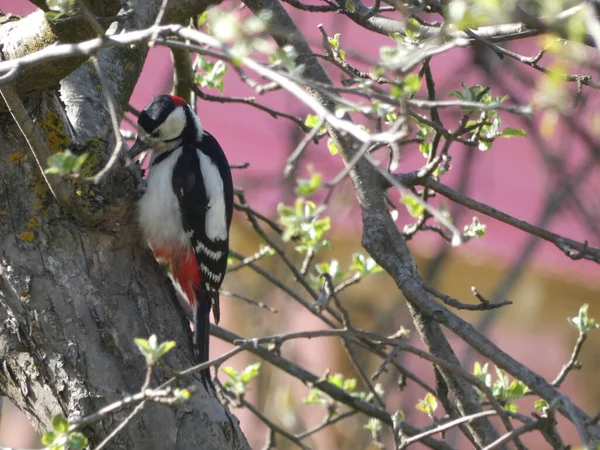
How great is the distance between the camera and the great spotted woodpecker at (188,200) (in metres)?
2.96

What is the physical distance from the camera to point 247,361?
5.98 metres

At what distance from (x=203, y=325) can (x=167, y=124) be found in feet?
2.60

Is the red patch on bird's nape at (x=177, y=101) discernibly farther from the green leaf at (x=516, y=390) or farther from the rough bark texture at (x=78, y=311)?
the green leaf at (x=516, y=390)

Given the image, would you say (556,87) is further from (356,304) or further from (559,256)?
(559,256)

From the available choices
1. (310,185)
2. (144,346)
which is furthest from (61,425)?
(310,185)

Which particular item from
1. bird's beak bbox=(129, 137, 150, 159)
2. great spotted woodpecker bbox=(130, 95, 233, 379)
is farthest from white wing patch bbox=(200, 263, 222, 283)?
bird's beak bbox=(129, 137, 150, 159)

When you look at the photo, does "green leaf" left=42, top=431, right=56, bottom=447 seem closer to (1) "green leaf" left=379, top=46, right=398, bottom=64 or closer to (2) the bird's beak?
(1) "green leaf" left=379, top=46, right=398, bottom=64

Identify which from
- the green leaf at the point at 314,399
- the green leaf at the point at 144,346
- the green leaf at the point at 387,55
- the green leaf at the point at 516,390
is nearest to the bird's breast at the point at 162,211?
the green leaf at the point at 314,399

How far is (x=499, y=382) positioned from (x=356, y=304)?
3.49m

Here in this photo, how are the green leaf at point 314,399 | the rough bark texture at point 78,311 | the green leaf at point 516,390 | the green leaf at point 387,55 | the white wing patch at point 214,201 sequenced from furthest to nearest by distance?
the white wing patch at point 214,201 → the green leaf at point 314,399 → the green leaf at point 516,390 → the rough bark texture at point 78,311 → the green leaf at point 387,55

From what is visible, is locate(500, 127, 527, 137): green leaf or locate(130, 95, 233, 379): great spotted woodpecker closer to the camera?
locate(500, 127, 527, 137): green leaf

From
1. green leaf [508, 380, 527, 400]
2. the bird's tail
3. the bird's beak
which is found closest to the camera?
green leaf [508, 380, 527, 400]

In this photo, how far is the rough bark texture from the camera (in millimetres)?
2043

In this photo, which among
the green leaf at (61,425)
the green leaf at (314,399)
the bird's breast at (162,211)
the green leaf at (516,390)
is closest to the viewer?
the green leaf at (61,425)
